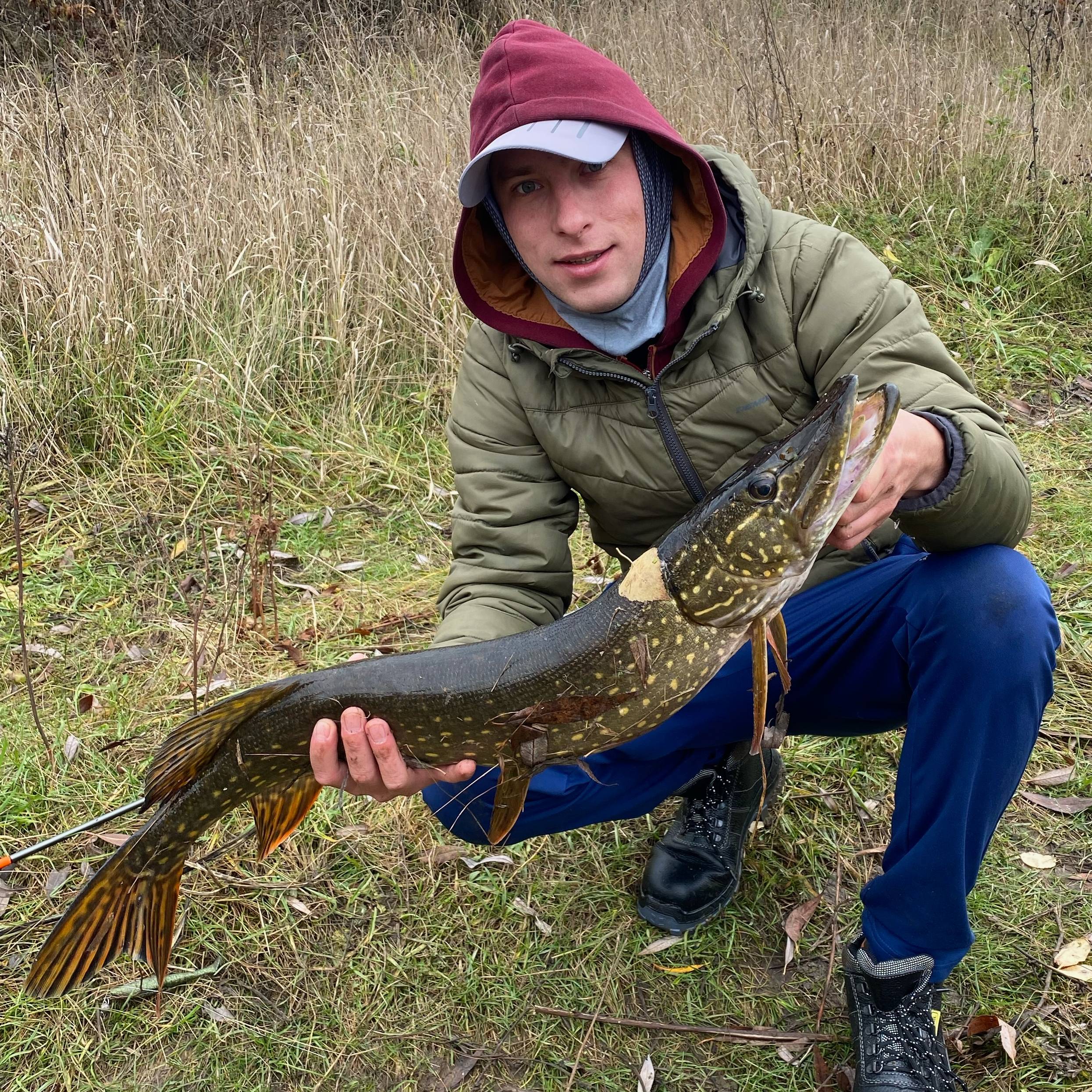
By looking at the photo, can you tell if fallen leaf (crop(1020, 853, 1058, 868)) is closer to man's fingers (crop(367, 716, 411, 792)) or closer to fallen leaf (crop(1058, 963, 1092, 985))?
fallen leaf (crop(1058, 963, 1092, 985))

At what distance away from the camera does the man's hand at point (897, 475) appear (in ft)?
5.21

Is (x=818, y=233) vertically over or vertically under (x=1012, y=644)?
over

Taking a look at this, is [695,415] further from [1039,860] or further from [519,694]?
[1039,860]

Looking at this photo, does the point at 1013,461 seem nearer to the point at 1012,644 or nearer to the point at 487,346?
the point at 1012,644

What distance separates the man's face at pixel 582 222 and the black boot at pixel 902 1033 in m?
1.39

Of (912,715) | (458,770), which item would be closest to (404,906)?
(458,770)

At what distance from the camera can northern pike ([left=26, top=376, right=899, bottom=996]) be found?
1688 mm

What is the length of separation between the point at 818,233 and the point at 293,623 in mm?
2170

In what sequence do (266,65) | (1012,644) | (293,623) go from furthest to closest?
(266,65), (293,623), (1012,644)

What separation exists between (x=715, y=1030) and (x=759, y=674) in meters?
0.86

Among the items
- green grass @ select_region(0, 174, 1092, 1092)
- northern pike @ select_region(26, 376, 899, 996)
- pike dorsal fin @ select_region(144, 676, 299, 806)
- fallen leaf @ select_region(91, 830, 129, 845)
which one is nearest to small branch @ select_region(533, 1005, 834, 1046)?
green grass @ select_region(0, 174, 1092, 1092)

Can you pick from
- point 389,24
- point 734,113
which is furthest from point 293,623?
point 389,24

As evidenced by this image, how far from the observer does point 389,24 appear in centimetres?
722

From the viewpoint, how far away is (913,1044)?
1.87m
